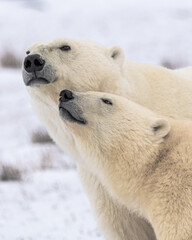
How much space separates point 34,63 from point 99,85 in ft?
1.49

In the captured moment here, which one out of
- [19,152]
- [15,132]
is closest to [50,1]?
[15,132]

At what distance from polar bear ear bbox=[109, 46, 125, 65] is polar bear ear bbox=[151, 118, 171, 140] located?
0.65 m

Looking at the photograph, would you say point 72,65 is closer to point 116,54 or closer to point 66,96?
point 116,54

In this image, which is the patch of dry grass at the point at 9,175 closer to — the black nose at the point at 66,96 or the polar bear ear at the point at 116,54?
the polar bear ear at the point at 116,54

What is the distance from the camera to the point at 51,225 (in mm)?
5238

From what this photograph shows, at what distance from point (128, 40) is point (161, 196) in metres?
8.91

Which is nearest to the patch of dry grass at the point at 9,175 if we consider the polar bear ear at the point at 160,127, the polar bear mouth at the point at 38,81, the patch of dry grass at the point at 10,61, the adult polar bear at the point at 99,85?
the adult polar bear at the point at 99,85

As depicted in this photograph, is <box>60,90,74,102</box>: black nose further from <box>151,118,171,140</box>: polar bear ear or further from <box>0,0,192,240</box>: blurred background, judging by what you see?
<box>0,0,192,240</box>: blurred background

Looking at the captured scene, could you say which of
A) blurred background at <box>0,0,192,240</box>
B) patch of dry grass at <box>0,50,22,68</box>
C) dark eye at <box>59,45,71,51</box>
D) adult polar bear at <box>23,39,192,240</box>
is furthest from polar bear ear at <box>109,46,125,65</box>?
Answer: patch of dry grass at <box>0,50,22,68</box>

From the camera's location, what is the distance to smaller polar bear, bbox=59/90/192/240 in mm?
2936

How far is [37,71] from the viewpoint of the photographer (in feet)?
10.5

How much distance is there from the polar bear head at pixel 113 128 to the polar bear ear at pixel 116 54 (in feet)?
1.73

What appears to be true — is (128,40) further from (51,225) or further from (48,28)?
(51,225)

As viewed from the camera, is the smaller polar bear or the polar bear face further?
the polar bear face
